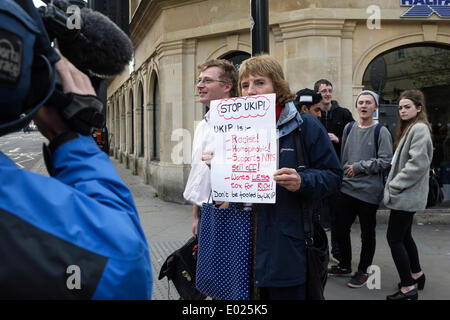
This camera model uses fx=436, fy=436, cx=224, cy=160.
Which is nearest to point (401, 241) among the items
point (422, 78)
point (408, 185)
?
point (408, 185)

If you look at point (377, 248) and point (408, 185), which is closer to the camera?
point (408, 185)

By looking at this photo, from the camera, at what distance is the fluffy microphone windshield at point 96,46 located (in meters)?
1.04

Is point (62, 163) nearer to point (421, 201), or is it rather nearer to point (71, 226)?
point (71, 226)

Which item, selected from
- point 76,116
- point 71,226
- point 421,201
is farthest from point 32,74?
point 421,201

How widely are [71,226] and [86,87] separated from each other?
0.33 meters

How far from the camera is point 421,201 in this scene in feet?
13.7

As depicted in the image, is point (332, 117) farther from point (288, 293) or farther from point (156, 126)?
point (156, 126)

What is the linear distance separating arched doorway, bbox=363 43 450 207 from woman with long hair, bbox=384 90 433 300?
444 cm

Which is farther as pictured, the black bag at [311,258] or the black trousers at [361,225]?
the black trousers at [361,225]

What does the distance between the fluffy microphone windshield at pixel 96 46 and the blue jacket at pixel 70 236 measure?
0.28m

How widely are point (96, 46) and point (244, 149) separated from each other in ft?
5.34

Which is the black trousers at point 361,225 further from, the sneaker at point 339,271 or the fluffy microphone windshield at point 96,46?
the fluffy microphone windshield at point 96,46

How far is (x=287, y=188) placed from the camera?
2422mm

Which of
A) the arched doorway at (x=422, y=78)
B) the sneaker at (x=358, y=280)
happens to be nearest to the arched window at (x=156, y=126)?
the arched doorway at (x=422, y=78)
